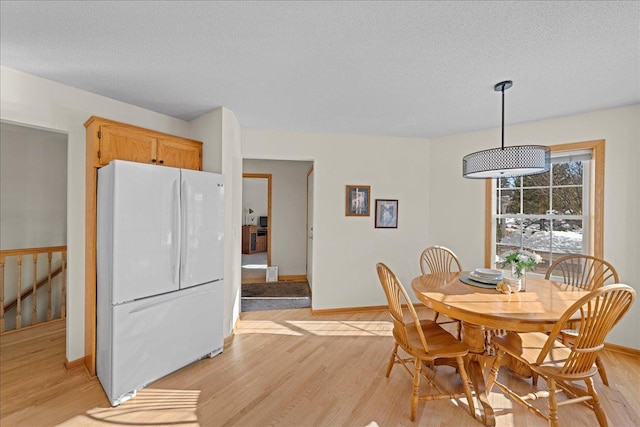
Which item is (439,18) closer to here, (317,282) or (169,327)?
(169,327)

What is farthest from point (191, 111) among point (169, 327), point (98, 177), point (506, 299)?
point (506, 299)

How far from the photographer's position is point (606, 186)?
9.40ft

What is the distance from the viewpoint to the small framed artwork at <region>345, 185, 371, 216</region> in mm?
3883

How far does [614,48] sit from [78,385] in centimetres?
444

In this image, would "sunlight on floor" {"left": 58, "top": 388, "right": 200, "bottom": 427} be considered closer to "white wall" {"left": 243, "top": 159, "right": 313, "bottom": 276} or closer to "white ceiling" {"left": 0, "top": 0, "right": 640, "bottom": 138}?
"white ceiling" {"left": 0, "top": 0, "right": 640, "bottom": 138}

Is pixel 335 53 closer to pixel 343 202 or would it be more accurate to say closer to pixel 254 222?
pixel 343 202

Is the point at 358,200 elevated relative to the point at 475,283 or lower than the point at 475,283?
elevated

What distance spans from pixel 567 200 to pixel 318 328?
313 centimetres

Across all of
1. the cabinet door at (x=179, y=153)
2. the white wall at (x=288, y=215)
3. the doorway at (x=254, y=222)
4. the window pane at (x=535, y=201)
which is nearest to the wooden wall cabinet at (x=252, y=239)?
the doorway at (x=254, y=222)

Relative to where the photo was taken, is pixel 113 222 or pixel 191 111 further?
pixel 191 111

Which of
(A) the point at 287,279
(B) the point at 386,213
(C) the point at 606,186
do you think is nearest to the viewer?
(C) the point at 606,186

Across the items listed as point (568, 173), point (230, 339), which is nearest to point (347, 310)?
point (230, 339)

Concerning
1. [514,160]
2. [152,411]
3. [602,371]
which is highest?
[514,160]

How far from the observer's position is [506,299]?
199cm
